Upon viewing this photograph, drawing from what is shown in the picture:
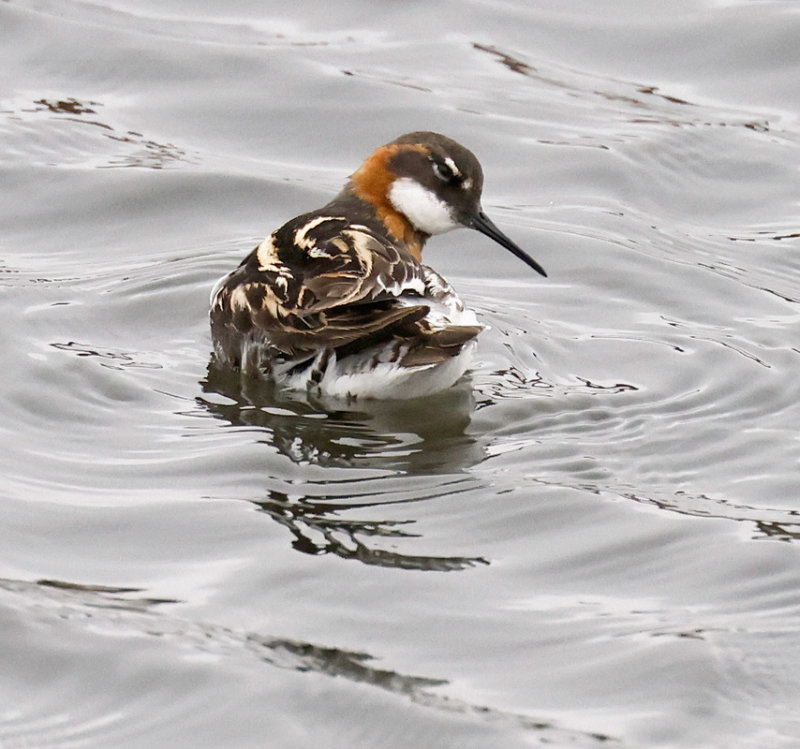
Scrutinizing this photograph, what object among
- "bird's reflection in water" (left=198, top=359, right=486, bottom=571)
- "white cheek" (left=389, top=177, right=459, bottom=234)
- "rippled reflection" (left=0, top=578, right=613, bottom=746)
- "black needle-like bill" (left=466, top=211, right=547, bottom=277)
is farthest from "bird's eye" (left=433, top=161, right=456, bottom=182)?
"rippled reflection" (left=0, top=578, right=613, bottom=746)

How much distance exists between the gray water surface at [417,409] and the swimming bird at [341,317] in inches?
5.7

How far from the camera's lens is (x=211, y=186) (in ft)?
34.5

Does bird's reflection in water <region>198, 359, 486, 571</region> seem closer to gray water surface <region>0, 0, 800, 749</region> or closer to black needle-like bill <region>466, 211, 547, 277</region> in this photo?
gray water surface <region>0, 0, 800, 749</region>

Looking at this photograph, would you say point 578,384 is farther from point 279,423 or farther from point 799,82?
point 799,82

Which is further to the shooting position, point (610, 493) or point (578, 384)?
point (578, 384)

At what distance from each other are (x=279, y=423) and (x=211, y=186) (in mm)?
3540

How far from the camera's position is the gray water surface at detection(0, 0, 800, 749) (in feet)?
16.5

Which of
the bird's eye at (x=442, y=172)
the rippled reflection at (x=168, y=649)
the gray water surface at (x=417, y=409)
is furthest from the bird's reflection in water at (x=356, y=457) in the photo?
the bird's eye at (x=442, y=172)

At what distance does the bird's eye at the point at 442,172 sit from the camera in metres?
8.76

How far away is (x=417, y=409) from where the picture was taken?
760 cm

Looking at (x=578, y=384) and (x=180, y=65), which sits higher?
(x=180, y=65)

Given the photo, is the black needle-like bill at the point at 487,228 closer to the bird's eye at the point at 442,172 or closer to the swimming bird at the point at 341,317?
the bird's eye at the point at 442,172

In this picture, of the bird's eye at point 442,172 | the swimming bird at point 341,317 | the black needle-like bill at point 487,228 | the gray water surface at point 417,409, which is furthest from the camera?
the black needle-like bill at point 487,228

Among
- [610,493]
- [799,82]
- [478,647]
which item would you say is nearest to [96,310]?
[610,493]
